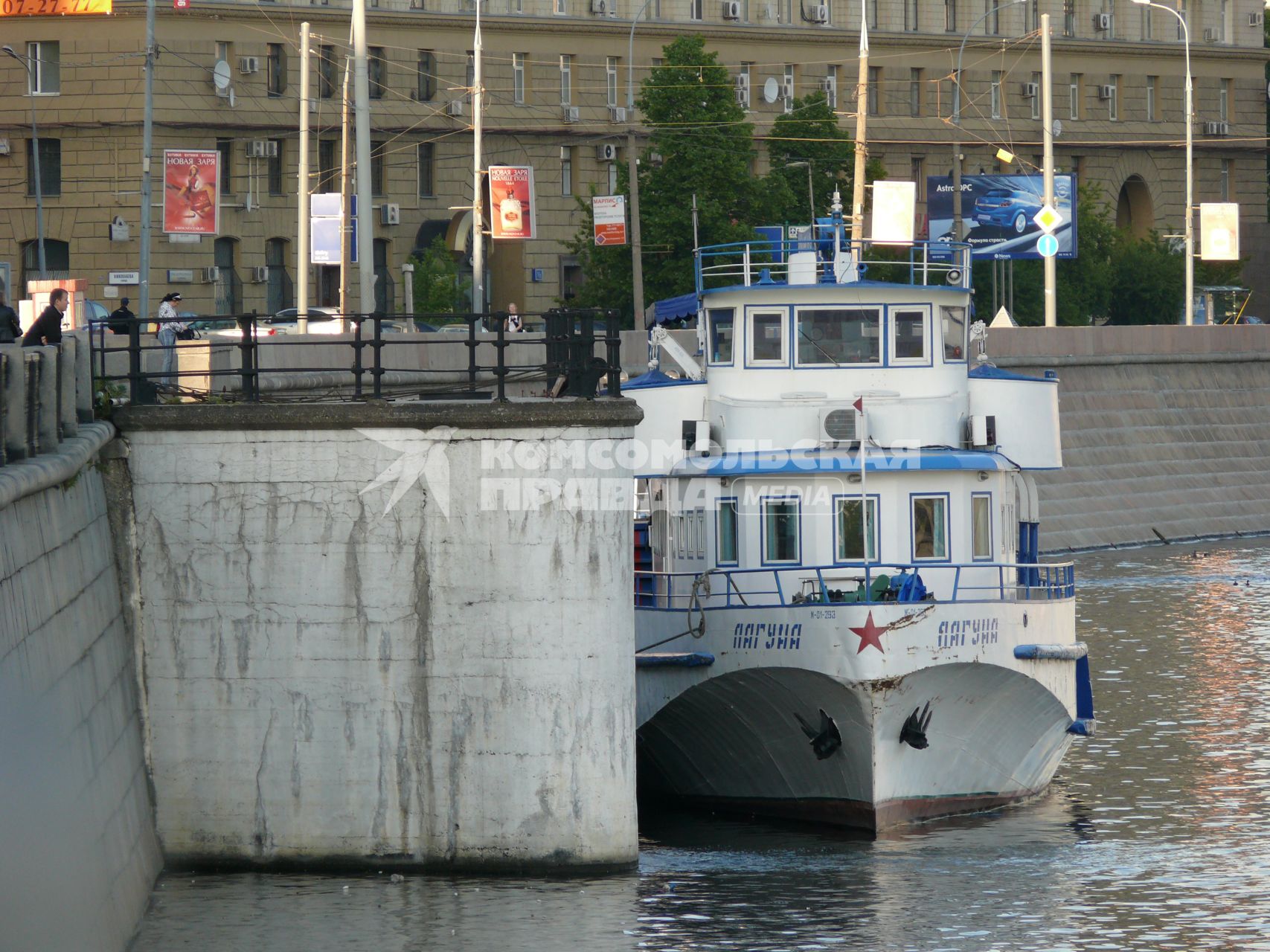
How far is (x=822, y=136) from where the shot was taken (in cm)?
6719

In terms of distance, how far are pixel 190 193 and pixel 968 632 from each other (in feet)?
88.4

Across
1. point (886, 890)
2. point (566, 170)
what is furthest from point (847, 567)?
point (566, 170)

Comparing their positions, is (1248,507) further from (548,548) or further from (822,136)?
(548,548)

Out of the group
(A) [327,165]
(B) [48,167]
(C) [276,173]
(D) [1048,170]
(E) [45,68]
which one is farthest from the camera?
(A) [327,165]

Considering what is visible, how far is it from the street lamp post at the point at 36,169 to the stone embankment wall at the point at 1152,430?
1070 inches

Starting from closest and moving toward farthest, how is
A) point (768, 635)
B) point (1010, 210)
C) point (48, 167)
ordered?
point (768, 635) → point (1010, 210) → point (48, 167)

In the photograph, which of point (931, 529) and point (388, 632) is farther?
point (931, 529)

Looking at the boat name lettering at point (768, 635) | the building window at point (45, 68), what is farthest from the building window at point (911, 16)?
the boat name lettering at point (768, 635)

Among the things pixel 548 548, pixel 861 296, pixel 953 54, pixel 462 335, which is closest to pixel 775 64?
pixel 953 54

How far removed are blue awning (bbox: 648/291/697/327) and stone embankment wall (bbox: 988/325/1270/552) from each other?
2489 centimetres

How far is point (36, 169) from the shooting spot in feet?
200

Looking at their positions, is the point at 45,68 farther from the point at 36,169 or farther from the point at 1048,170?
the point at 1048,170

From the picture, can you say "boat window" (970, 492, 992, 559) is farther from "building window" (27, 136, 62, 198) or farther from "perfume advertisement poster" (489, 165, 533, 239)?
"building window" (27, 136, 62, 198)

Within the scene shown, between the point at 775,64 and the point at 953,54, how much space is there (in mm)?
7780
